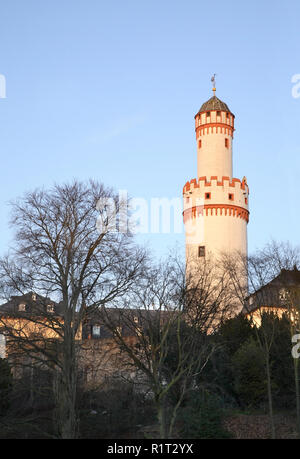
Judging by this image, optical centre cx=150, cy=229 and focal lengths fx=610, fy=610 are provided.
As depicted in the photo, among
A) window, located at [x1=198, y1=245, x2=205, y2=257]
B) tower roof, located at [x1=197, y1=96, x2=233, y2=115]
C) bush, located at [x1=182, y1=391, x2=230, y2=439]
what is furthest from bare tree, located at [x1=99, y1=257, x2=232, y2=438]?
tower roof, located at [x1=197, y1=96, x2=233, y2=115]

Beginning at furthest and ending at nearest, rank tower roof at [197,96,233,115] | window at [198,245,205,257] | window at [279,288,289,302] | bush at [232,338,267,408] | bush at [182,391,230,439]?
tower roof at [197,96,233,115]
window at [198,245,205,257]
bush at [232,338,267,408]
window at [279,288,289,302]
bush at [182,391,230,439]

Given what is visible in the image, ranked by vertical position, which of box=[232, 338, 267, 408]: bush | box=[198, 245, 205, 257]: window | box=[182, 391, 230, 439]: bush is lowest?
box=[182, 391, 230, 439]: bush

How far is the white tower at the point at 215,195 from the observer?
182 feet

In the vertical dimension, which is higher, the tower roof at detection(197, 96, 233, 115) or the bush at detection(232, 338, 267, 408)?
the tower roof at detection(197, 96, 233, 115)

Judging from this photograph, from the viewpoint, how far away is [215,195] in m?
55.8

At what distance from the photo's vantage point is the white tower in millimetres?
55344

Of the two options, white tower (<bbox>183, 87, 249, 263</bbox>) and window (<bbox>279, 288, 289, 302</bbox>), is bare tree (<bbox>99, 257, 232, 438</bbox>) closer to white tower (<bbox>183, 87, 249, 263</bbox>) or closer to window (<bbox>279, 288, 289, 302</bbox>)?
window (<bbox>279, 288, 289, 302</bbox>)

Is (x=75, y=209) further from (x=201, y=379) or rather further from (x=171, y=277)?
(x=201, y=379)

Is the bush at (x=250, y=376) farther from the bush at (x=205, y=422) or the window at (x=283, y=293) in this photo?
the bush at (x=205, y=422)

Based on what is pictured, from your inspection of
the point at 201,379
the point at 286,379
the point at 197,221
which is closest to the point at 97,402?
the point at 201,379

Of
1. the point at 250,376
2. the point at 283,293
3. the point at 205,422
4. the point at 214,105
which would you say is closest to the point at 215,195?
the point at 214,105

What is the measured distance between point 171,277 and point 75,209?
376 inches

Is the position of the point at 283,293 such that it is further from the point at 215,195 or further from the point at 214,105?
the point at 214,105
